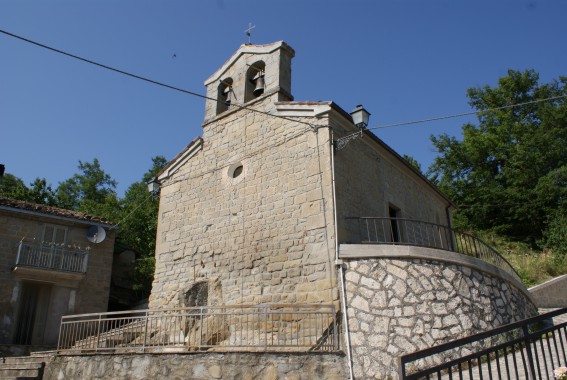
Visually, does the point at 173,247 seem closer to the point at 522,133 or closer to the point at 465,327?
the point at 465,327

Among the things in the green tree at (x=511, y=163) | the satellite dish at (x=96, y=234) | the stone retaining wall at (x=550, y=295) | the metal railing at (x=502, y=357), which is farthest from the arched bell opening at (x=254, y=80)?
the green tree at (x=511, y=163)

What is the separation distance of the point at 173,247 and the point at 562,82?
27.2 m

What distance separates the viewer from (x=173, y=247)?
1327 cm

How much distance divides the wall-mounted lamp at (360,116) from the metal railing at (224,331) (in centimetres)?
401

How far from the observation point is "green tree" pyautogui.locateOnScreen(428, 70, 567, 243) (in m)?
25.1

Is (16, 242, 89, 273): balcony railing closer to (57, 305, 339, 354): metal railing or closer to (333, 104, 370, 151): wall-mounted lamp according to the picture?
(57, 305, 339, 354): metal railing

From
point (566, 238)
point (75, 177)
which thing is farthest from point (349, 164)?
point (75, 177)

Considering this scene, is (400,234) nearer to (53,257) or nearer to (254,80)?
(254,80)

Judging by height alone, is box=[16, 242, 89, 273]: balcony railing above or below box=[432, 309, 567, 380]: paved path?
above

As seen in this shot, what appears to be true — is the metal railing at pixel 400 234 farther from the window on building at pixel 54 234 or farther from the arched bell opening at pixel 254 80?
the window on building at pixel 54 234

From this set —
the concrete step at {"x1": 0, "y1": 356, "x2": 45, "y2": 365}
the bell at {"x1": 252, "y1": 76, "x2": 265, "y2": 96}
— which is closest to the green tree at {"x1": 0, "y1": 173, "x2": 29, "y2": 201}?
the concrete step at {"x1": 0, "y1": 356, "x2": 45, "y2": 365}

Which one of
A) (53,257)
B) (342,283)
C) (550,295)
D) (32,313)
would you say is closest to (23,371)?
(342,283)

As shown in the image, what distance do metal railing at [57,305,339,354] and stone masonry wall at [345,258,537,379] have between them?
60 centimetres

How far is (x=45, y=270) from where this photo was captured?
17.5 m
